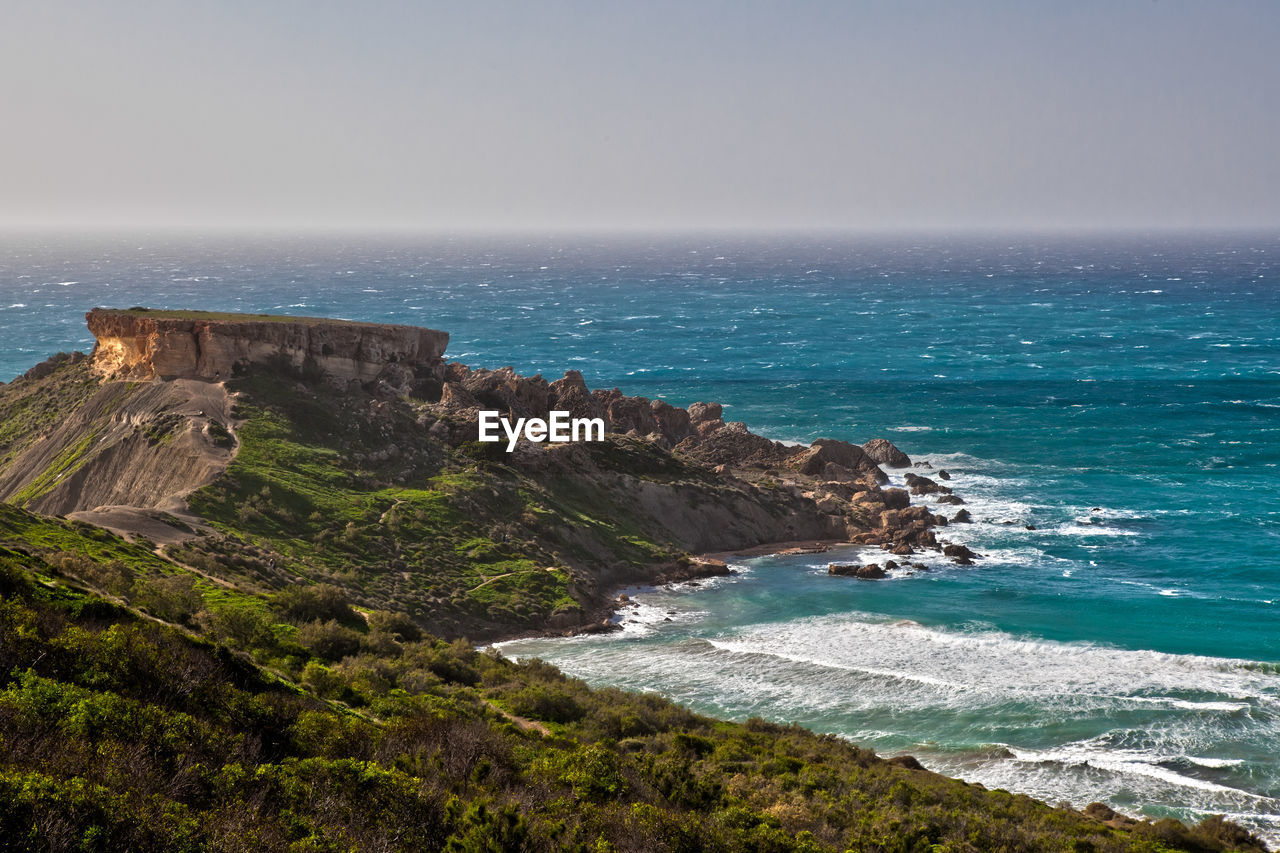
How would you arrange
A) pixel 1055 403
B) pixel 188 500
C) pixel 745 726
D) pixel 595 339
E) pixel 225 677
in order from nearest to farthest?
pixel 225 677 → pixel 745 726 → pixel 188 500 → pixel 1055 403 → pixel 595 339

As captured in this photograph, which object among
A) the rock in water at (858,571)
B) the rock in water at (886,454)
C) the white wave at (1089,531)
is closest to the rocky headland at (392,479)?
the rock in water at (858,571)

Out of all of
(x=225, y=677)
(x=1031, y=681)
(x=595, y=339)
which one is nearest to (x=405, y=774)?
(x=225, y=677)

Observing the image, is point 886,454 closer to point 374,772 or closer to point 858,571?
point 858,571

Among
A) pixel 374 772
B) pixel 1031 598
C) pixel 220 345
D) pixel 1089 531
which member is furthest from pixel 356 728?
pixel 1089 531

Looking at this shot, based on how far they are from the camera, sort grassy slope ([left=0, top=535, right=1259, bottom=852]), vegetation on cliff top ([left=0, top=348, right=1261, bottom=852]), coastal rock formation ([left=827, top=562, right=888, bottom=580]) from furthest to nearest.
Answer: coastal rock formation ([left=827, top=562, right=888, bottom=580]) < vegetation on cliff top ([left=0, top=348, right=1261, bottom=852]) < grassy slope ([left=0, top=535, right=1259, bottom=852])

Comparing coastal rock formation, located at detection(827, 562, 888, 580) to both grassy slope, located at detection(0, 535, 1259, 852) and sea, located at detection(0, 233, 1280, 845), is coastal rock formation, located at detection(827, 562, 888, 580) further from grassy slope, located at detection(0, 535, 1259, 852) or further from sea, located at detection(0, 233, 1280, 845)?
grassy slope, located at detection(0, 535, 1259, 852)

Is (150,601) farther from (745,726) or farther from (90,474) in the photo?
(90,474)

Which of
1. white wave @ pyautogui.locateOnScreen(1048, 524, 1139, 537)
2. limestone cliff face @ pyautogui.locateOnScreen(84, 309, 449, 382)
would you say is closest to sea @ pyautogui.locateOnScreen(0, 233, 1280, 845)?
white wave @ pyautogui.locateOnScreen(1048, 524, 1139, 537)

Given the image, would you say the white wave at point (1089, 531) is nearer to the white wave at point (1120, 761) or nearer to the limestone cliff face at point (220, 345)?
the white wave at point (1120, 761)
